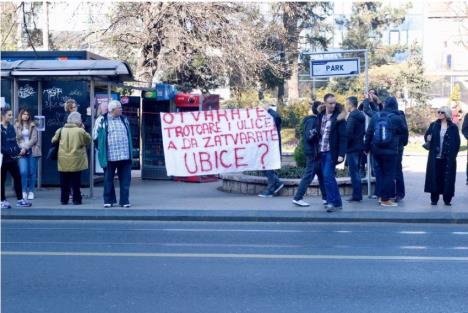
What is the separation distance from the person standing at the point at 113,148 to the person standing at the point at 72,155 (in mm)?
352

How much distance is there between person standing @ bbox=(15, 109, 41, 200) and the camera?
14.8 metres

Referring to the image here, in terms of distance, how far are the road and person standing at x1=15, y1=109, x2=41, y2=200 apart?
8.65ft

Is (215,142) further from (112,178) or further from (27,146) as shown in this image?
(27,146)

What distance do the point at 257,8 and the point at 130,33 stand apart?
669 centimetres

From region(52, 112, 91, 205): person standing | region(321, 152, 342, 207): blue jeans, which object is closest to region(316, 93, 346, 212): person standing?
region(321, 152, 342, 207): blue jeans

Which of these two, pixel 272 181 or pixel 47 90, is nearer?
pixel 272 181

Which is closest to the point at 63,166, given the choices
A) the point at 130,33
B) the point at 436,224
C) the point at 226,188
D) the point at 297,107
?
the point at 226,188

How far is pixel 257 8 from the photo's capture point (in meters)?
31.7

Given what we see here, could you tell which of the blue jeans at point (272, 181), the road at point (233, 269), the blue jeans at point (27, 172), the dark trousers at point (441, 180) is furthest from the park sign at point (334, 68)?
the blue jeans at point (27, 172)

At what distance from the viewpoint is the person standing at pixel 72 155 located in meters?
14.3

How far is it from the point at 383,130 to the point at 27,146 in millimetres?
6342

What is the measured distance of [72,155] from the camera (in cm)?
1430

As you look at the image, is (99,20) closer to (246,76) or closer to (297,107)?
(246,76)

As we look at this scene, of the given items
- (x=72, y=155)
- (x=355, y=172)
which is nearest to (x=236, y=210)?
(x=355, y=172)
